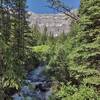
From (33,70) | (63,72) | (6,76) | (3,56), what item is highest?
(3,56)

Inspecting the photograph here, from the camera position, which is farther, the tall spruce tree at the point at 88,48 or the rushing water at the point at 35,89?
the rushing water at the point at 35,89

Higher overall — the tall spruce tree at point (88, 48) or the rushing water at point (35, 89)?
the tall spruce tree at point (88, 48)

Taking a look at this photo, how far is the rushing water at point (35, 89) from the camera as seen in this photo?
2439cm

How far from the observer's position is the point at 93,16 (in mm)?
15219

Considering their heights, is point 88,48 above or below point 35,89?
above

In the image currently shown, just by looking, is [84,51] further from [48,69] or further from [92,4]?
[48,69]

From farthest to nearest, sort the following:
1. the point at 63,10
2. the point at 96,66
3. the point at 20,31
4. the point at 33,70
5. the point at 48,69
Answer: the point at 33,70, the point at 48,69, the point at 20,31, the point at 63,10, the point at 96,66

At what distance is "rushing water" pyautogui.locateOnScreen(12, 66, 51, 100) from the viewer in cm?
2439

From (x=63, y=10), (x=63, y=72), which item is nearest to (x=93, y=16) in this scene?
(x=63, y=10)

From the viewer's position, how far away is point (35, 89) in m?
31.6

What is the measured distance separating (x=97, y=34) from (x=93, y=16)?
87 cm

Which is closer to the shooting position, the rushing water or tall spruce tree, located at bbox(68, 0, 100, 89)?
tall spruce tree, located at bbox(68, 0, 100, 89)

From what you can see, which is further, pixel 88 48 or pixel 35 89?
pixel 35 89

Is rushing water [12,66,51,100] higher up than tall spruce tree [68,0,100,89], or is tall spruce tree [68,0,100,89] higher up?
tall spruce tree [68,0,100,89]
